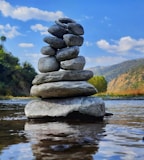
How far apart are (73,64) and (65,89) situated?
1481mm

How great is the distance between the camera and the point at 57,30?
1905 cm

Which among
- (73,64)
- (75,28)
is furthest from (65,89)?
(75,28)

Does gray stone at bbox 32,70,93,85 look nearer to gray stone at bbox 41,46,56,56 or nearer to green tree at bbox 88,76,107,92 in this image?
gray stone at bbox 41,46,56,56

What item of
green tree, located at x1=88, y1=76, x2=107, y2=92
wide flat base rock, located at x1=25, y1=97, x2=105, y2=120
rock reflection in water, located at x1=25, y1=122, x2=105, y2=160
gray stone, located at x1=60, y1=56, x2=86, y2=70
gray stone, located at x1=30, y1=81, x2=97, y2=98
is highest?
green tree, located at x1=88, y1=76, x2=107, y2=92

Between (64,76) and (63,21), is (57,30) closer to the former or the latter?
(63,21)

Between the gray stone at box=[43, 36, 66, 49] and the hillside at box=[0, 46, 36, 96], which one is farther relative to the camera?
the hillside at box=[0, 46, 36, 96]

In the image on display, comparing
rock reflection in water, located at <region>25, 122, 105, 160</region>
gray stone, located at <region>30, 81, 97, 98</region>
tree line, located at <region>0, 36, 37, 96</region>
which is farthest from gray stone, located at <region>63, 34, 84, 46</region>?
tree line, located at <region>0, 36, 37, 96</region>

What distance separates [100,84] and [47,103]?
102m

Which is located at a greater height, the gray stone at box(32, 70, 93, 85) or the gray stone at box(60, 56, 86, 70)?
the gray stone at box(60, 56, 86, 70)

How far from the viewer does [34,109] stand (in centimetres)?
1741

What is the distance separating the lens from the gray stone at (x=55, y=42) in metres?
18.6

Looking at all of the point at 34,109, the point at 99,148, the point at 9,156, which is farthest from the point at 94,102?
the point at 9,156

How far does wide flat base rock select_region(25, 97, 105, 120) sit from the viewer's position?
16.6 metres

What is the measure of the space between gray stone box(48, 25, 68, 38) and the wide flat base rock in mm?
3838
